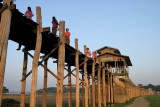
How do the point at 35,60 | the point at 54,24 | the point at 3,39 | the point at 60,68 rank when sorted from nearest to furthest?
the point at 3,39 → the point at 35,60 → the point at 60,68 → the point at 54,24

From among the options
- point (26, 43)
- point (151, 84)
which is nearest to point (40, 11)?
point (26, 43)

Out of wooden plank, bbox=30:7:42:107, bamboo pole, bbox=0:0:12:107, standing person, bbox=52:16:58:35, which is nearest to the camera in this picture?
bamboo pole, bbox=0:0:12:107

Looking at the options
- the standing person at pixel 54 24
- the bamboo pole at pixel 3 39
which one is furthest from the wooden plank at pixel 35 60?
the bamboo pole at pixel 3 39

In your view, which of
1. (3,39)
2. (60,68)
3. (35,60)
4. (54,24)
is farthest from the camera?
(54,24)

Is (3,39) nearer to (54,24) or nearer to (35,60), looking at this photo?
(35,60)

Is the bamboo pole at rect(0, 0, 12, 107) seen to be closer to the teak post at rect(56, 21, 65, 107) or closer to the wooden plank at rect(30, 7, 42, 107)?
the wooden plank at rect(30, 7, 42, 107)

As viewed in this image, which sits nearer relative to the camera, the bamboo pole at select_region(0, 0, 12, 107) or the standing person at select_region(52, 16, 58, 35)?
the bamboo pole at select_region(0, 0, 12, 107)

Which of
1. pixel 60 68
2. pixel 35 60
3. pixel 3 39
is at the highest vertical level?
pixel 3 39

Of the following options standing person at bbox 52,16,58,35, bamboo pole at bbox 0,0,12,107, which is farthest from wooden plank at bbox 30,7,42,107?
bamboo pole at bbox 0,0,12,107

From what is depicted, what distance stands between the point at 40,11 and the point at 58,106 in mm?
5085

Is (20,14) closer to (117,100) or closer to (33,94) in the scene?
(33,94)

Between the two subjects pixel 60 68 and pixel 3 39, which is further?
pixel 60 68

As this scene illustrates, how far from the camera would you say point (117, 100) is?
25.0 m

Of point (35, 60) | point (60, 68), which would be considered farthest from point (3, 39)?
point (60, 68)
